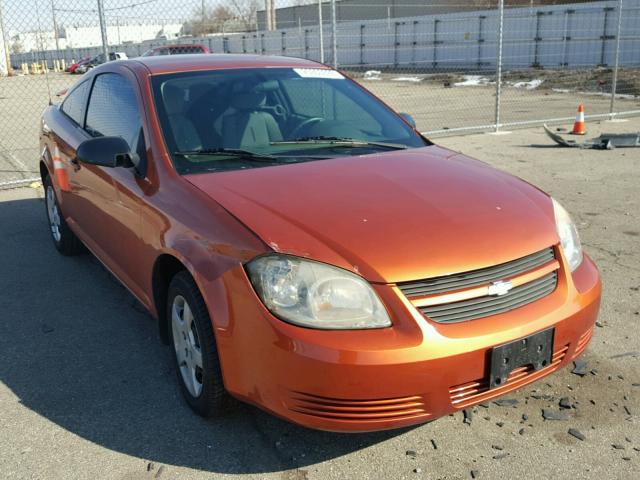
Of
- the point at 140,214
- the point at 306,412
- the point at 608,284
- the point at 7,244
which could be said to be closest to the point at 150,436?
the point at 306,412

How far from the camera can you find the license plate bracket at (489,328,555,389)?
96.9 inches

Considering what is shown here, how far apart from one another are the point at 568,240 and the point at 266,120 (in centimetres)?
174

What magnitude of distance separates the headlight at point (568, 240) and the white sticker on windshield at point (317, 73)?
6.02 feet

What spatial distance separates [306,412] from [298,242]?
2.09 ft

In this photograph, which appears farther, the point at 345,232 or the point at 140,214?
the point at 140,214

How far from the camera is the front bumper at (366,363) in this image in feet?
7.61

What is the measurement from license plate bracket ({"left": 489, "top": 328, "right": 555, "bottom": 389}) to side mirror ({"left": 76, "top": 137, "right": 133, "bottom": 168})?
83.0 inches

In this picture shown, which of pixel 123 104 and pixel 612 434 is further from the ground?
pixel 123 104

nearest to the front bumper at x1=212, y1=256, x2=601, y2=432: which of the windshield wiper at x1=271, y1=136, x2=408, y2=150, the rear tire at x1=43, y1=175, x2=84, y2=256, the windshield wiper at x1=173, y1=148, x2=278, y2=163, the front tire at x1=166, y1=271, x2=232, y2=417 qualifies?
the front tire at x1=166, y1=271, x2=232, y2=417

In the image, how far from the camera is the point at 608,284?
4.54 metres

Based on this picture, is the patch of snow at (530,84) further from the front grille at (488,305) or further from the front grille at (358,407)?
the front grille at (358,407)

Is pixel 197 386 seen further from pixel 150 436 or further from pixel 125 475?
pixel 125 475

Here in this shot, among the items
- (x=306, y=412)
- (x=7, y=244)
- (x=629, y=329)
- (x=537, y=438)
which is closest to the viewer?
(x=306, y=412)

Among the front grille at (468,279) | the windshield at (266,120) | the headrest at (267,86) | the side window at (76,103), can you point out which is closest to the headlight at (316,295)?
the front grille at (468,279)
